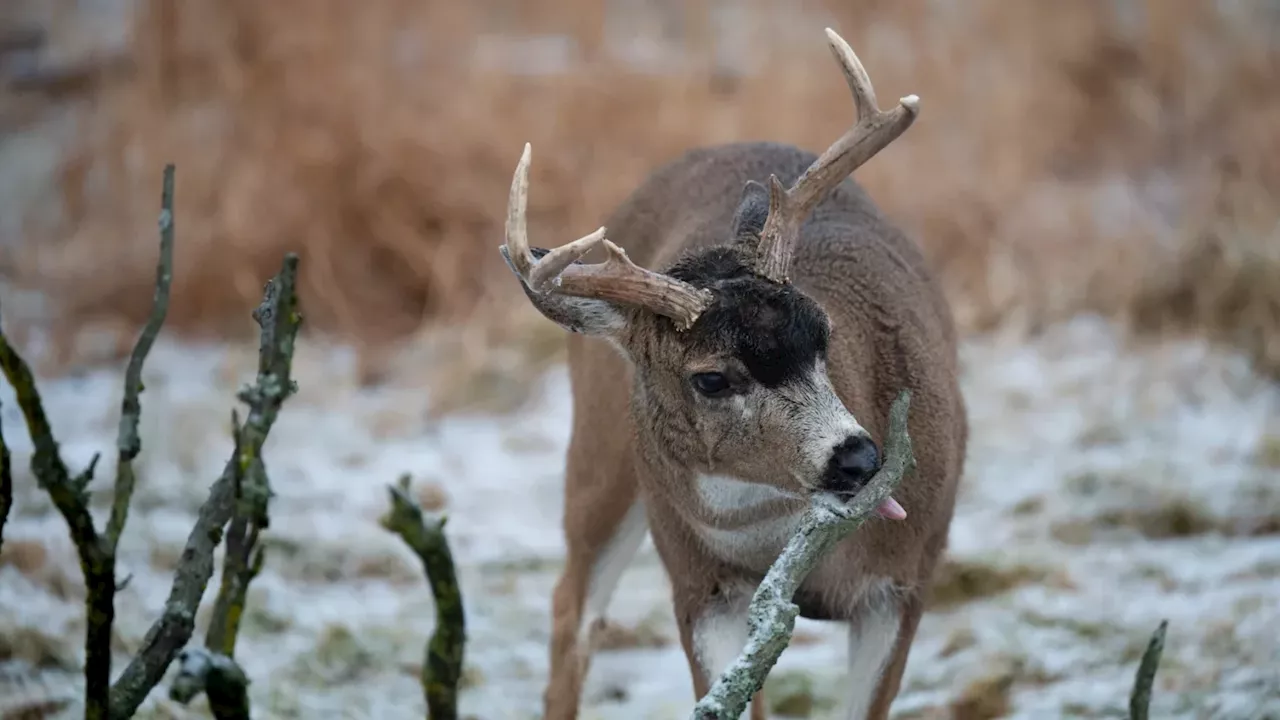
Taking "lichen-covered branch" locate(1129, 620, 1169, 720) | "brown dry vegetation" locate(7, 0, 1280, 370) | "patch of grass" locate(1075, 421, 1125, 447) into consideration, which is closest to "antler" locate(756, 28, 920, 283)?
"lichen-covered branch" locate(1129, 620, 1169, 720)

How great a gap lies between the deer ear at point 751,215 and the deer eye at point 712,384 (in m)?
0.37

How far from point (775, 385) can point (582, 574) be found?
66.2 inches

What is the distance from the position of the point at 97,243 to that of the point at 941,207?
5.23 metres

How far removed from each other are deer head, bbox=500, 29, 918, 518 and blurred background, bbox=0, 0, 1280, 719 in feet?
5.49

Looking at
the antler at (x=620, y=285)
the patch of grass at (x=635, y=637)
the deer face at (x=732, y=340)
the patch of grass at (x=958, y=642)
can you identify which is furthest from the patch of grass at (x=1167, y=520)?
the antler at (x=620, y=285)

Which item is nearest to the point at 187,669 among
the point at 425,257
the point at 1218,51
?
the point at 425,257

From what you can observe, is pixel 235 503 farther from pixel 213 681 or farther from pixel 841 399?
pixel 841 399

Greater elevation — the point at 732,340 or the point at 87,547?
the point at 732,340

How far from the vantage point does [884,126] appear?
3709mm

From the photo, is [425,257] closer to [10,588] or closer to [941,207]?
[941,207]

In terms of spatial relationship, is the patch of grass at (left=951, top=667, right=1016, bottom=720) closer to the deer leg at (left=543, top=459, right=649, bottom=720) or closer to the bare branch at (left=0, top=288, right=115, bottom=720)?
the deer leg at (left=543, top=459, right=649, bottom=720)

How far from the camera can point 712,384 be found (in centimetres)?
356

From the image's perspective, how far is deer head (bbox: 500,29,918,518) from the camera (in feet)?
11.1

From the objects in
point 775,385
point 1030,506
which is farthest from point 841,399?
point 1030,506
